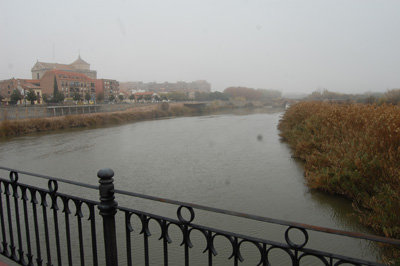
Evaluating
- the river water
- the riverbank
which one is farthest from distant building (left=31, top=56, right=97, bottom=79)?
the river water

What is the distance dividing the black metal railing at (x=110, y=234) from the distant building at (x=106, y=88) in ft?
203

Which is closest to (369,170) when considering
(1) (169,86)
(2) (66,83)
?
(2) (66,83)

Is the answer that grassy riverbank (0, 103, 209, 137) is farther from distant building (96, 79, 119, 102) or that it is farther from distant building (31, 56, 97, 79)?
distant building (31, 56, 97, 79)

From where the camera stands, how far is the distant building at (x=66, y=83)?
2179 inches

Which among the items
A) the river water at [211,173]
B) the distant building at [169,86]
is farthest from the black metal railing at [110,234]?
the distant building at [169,86]

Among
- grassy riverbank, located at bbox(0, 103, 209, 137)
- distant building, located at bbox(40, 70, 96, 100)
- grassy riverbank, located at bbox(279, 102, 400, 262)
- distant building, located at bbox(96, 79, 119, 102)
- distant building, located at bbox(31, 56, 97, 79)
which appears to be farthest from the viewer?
distant building, located at bbox(31, 56, 97, 79)

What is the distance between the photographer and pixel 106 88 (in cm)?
7075

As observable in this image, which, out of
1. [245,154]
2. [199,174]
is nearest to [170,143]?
[245,154]

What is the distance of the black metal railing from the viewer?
1.46m

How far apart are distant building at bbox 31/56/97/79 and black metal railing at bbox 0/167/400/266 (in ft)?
252

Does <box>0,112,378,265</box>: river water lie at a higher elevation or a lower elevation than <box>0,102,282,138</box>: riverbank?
lower

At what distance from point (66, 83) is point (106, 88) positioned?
1326 centimetres

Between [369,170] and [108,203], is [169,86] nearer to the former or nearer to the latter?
[369,170]

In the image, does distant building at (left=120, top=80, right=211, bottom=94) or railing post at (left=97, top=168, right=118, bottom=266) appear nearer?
railing post at (left=97, top=168, right=118, bottom=266)
